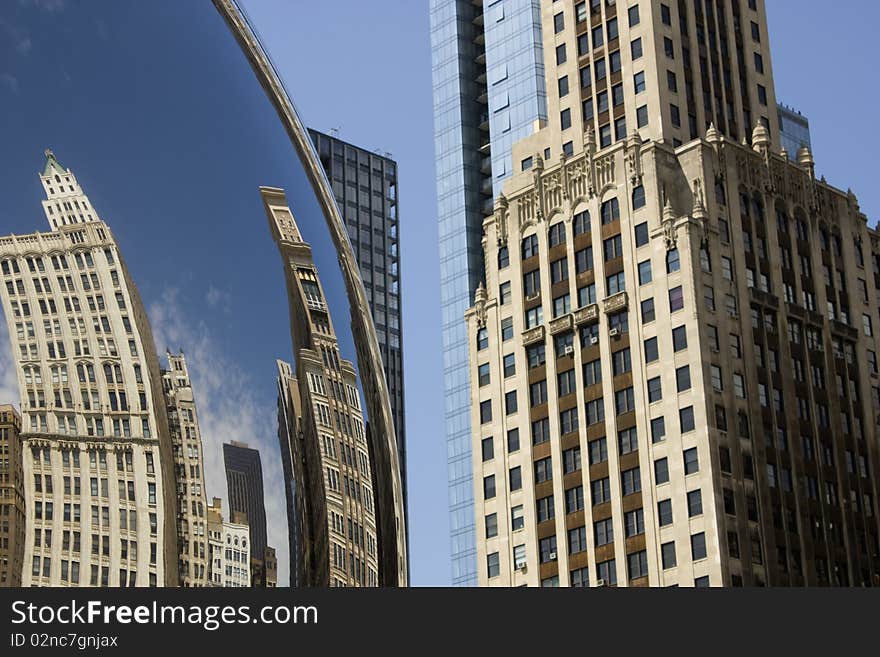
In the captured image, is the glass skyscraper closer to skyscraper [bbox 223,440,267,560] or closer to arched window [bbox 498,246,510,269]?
arched window [bbox 498,246,510,269]

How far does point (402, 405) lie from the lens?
13425 centimetres

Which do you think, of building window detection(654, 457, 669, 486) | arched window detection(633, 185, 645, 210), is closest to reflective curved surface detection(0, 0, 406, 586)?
building window detection(654, 457, 669, 486)

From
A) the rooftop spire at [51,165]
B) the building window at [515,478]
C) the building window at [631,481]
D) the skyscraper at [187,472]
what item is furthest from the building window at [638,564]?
the rooftop spire at [51,165]

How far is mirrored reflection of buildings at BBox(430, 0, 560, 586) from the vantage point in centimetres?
11762

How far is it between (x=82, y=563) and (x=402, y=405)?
130 m

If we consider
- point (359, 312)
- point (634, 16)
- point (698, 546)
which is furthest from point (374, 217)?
point (359, 312)

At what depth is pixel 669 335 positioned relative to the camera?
8756 cm

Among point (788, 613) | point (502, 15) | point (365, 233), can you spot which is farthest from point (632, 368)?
point (788, 613)

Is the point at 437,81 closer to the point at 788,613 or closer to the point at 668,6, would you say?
the point at 668,6

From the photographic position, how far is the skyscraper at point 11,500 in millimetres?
4699

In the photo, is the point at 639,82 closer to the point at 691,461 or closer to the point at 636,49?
the point at 636,49

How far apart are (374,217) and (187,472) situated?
140647mm

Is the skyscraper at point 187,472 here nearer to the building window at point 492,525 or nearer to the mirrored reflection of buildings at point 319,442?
the mirrored reflection of buildings at point 319,442

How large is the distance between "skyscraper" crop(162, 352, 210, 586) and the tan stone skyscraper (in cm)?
7751
